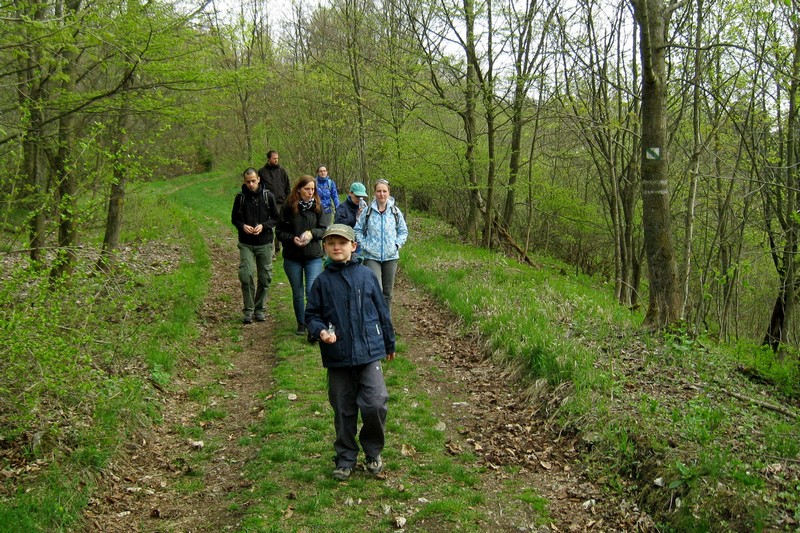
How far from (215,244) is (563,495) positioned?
44.7ft

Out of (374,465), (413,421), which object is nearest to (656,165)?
(413,421)

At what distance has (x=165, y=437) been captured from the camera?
5.68 metres

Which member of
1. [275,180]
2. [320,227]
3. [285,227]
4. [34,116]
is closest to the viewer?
[34,116]

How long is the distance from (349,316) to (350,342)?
0.69ft

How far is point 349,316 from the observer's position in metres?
4.63

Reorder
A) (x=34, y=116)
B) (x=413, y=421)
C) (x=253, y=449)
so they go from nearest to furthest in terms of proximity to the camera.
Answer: (x=253, y=449), (x=413, y=421), (x=34, y=116)

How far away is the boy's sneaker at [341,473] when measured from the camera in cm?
477

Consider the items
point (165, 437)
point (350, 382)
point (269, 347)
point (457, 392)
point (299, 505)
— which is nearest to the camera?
point (299, 505)

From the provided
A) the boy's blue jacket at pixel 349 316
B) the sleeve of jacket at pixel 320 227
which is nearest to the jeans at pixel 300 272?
the sleeve of jacket at pixel 320 227

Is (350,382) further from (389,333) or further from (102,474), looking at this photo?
(102,474)

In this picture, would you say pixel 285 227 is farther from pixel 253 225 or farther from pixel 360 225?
pixel 360 225

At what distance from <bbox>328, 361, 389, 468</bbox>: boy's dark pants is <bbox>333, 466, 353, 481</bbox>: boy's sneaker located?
3 centimetres

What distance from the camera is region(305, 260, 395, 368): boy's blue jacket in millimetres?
4578

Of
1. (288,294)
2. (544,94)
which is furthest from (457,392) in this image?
(544,94)
